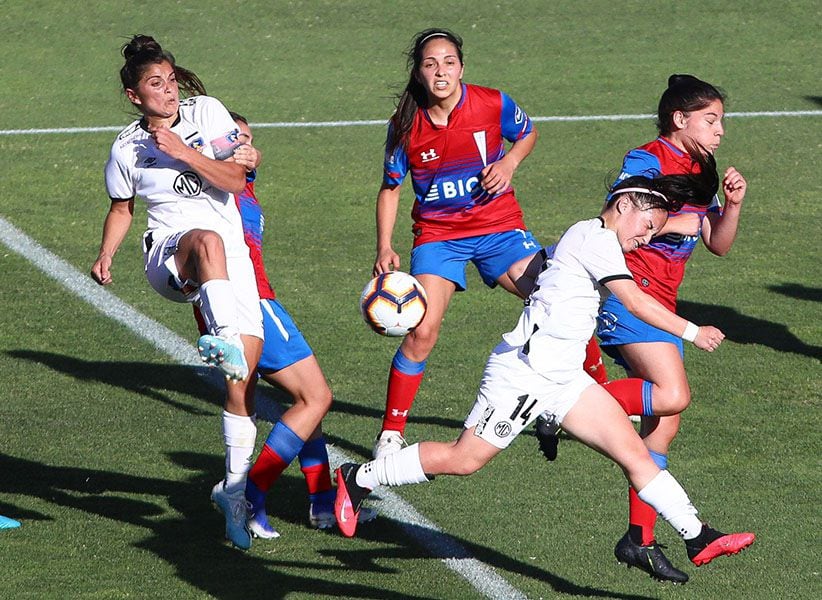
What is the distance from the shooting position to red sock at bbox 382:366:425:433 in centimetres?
798

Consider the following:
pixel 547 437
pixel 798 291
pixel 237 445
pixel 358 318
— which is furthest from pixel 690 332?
pixel 798 291

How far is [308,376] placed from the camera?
7027mm

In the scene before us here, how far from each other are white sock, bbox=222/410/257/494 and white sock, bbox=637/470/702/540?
1.99 m

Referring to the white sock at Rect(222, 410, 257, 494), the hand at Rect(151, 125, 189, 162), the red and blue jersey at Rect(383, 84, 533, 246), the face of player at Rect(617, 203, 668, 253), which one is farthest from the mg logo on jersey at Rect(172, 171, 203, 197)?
the face of player at Rect(617, 203, 668, 253)

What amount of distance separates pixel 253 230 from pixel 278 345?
759mm

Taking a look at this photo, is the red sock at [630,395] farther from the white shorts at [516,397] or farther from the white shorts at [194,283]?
the white shorts at [194,283]

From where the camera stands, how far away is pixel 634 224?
239 inches

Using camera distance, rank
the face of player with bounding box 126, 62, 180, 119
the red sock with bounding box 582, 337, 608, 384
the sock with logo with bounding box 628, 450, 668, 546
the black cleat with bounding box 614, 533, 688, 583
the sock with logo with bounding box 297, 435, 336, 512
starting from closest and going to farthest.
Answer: the black cleat with bounding box 614, 533, 688, 583, the sock with logo with bounding box 628, 450, 668, 546, the face of player with bounding box 126, 62, 180, 119, the sock with logo with bounding box 297, 435, 336, 512, the red sock with bounding box 582, 337, 608, 384

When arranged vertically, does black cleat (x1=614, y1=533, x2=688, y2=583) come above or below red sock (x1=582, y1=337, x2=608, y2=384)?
above

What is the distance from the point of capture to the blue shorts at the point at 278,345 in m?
7.00

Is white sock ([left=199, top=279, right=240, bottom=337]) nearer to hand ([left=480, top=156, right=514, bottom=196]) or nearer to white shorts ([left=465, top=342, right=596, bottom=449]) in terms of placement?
white shorts ([left=465, top=342, right=596, bottom=449])

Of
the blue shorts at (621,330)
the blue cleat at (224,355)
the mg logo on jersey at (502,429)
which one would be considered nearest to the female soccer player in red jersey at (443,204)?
the blue shorts at (621,330)

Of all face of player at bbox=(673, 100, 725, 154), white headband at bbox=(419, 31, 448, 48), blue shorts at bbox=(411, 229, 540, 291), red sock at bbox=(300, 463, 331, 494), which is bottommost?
red sock at bbox=(300, 463, 331, 494)

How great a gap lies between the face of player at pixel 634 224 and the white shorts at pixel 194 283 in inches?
71.5
